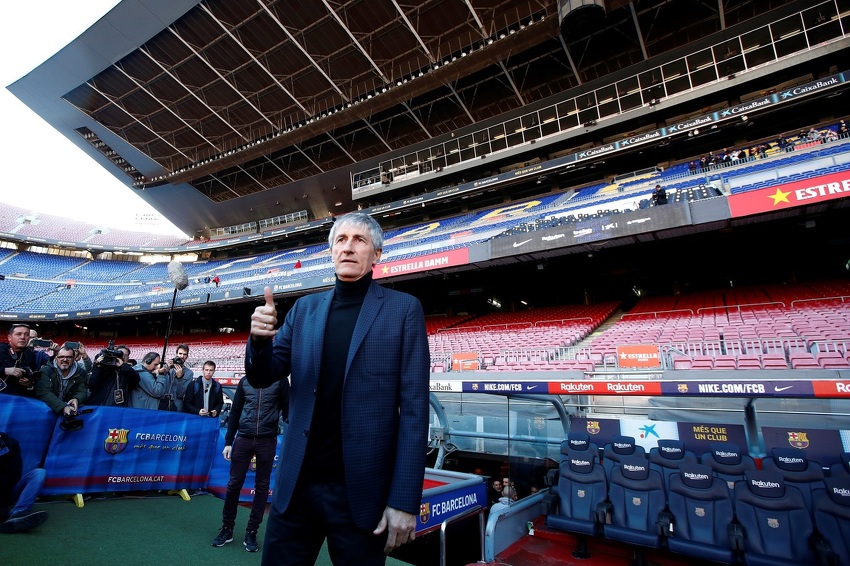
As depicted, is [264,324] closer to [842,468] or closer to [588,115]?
[842,468]

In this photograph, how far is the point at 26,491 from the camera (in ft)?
12.6

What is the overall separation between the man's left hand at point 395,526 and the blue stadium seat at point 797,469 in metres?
5.63

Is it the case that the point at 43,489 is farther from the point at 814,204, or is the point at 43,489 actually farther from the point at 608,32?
the point at 608,32

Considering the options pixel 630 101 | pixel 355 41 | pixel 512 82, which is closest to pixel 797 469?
pixel 630 101

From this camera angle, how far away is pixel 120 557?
3479 millimetres

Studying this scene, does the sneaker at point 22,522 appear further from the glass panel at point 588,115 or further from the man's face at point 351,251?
the glass panel at point 588,115

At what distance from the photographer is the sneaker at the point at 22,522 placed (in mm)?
3601

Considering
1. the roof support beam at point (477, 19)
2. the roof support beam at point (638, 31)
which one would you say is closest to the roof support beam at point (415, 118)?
the roof support beam at point (477, 19)

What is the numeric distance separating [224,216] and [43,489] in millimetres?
34516

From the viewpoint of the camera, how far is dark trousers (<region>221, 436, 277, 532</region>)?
406 centimetres

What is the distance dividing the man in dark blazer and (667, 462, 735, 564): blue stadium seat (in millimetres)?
5233

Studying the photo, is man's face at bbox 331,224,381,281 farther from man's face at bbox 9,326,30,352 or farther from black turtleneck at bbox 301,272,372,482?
man's face at bbox 9,326,30,352

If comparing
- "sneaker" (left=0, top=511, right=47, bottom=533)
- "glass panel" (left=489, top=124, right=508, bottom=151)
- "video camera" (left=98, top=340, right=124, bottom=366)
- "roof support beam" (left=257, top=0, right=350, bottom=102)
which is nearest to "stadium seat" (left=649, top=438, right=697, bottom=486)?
"sneaker" (left=0, top=511, right=47, bottom=533)

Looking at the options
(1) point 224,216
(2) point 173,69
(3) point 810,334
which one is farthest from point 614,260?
(1) point 224,216
